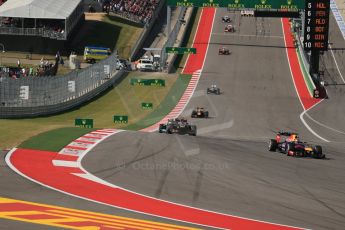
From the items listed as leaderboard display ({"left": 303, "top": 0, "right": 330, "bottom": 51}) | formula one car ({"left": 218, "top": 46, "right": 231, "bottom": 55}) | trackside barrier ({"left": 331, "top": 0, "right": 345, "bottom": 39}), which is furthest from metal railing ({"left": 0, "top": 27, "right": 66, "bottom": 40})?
trackside barrier ({"left": 331, "top": 0, "right": 345, "bottom": 39})

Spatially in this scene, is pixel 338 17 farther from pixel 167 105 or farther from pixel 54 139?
pixel 54 139

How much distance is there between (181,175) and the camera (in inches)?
819

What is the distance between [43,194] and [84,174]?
11.1ft

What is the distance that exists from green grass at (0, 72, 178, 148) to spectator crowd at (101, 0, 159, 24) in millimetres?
20240

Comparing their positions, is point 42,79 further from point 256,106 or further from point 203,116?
point 256,106

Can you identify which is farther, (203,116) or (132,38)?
(132,38)

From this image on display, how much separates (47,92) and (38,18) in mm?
31525

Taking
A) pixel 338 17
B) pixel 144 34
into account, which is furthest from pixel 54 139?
pixel 338 17

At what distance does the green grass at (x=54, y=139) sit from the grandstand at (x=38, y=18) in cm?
4632

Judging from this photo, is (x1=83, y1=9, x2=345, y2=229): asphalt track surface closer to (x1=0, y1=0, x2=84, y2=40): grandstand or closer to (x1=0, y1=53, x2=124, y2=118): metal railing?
(x1=0, y1=53, x2=124, y2=118): metal railing

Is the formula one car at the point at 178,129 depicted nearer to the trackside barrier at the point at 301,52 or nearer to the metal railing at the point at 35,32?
the trackside barrier at the point at 301,52

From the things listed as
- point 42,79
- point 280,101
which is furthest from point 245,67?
point 42,79

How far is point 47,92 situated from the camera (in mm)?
43844

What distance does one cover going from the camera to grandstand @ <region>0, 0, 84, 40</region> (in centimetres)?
7212
